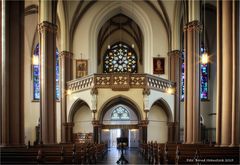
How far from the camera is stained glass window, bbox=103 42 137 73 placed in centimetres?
4006

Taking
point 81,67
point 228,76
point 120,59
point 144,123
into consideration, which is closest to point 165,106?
point 144,123

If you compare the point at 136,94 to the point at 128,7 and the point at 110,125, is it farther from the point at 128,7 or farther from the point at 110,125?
the point at 128,7

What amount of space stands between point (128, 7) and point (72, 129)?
12385mm

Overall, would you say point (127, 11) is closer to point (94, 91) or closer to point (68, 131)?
point (94, 91)

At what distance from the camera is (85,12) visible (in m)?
33.1

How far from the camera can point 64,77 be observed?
3192cm

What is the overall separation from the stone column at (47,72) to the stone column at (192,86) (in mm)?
8599

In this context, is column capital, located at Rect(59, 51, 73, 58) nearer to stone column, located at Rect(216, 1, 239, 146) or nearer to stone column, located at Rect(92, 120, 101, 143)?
stone column, located at Rect(92, 120, 101, 143)

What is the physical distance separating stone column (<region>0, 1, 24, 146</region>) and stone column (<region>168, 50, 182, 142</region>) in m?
18.6

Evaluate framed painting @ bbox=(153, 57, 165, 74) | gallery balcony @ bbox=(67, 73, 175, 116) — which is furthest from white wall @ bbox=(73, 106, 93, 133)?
framed painting @ bbox=(153, 57, 165, 74)

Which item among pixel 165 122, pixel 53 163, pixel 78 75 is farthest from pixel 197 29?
pixel 53 163

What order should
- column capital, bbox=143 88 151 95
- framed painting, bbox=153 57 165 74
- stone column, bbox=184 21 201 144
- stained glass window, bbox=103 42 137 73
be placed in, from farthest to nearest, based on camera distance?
stained glass window, bbox=103 42 137 73
framed painting, bbox=153 57 165 74
column capital, bbox=143 88 151 95
stone column, bbox=184 21 201 144

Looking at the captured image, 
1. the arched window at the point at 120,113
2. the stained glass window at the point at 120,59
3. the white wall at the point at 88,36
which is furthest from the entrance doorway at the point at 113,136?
the white wall at the point at 88,36

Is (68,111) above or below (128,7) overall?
below
